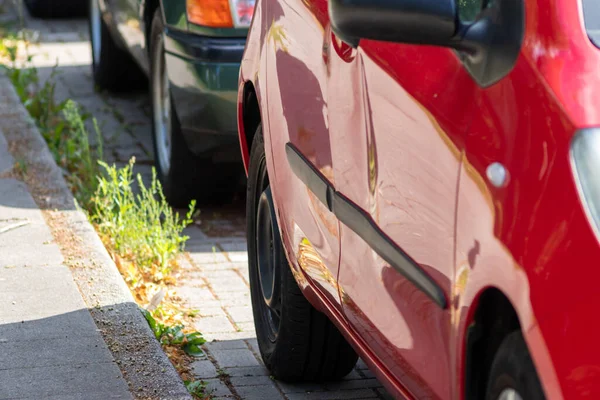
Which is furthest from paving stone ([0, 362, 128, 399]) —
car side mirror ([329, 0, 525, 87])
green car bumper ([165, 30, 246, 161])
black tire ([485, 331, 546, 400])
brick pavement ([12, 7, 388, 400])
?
green car bumper ([165, 30, 246, 161])

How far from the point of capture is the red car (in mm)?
2006

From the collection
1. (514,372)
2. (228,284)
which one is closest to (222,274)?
(228,284)

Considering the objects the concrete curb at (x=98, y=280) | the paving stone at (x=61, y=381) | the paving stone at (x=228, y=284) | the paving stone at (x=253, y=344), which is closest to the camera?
the paving stone at (x=61, y=381)

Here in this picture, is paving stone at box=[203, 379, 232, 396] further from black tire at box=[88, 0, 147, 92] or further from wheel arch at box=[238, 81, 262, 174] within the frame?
black tire at box=[88, 0, 147, 92]

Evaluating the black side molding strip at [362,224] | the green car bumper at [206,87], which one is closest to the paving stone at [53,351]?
the black side molding strip at [362,224]

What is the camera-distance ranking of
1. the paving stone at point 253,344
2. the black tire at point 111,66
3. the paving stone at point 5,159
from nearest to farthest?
1. the paving stone at point 253,344
2. the paving stone at point 5,159
3. the black tire at point 111,66

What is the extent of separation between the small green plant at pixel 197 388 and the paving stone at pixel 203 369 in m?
0.18

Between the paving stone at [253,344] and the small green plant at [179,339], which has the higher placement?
the small green plant at [179,339]

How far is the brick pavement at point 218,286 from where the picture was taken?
407 centimetres

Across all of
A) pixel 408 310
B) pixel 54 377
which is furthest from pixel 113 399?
pixel 408 310

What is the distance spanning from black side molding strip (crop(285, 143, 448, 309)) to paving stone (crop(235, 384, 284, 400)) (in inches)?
35.4

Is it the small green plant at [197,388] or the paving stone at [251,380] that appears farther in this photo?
the paving stone at [251,380]

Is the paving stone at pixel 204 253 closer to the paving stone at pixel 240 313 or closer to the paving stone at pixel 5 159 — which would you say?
the paving stone at pixel 240 313

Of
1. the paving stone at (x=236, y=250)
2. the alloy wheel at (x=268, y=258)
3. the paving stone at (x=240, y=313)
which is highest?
the alloy wheel at (x=268, y=258)
